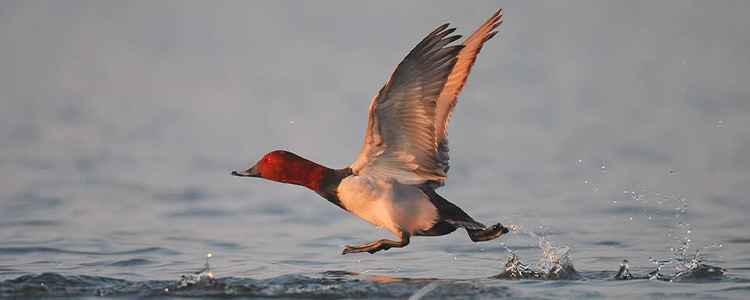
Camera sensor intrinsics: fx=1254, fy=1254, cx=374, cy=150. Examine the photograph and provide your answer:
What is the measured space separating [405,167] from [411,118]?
386 mm

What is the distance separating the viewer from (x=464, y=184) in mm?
10672

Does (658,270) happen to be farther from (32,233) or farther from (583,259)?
(32,233)

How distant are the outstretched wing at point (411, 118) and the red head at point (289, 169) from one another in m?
0.31

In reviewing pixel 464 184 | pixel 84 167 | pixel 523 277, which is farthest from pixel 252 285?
pixel 84 167

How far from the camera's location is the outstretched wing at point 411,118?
6828mm

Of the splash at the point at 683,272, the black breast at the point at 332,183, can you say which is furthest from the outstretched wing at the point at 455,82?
the splash at the point at 683,272

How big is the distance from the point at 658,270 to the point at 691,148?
4.24 metres

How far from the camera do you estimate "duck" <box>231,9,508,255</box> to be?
6879 millimetres

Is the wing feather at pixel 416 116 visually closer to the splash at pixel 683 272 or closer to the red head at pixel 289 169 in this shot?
the red head at pixel 289 169

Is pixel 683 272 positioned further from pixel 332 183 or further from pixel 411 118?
pixel 332 183

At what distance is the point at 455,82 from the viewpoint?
781 cm

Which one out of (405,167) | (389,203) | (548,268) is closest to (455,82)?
(405,167)

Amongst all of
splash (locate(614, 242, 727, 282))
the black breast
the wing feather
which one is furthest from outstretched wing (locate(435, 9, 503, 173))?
splash (locate(614, 242, 727, 282))

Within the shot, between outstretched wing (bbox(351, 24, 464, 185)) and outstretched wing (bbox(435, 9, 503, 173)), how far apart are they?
0.28 m
